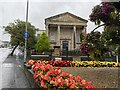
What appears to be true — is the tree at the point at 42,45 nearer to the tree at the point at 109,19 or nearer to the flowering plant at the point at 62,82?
the tree at the point at 109,19

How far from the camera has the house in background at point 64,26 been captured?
A: 215ft

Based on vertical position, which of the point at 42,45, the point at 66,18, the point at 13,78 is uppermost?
the point at 66,18

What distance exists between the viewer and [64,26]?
225 feet

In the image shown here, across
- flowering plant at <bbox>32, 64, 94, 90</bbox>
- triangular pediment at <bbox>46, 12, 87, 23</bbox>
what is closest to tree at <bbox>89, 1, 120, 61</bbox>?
flowering plant at <bbox>32, 64, 94, 90</bbox>

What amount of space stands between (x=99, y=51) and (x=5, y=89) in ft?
12.5

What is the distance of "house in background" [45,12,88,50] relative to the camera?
215 ft

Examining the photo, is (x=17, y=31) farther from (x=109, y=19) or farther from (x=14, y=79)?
(x=109, y=19)

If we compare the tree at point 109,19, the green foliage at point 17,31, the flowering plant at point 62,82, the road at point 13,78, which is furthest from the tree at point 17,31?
the flowering plant at point 62,82

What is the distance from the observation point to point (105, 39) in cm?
1045

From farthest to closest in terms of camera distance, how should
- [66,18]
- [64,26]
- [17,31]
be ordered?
[64,26]
[66,18]
[17,31]

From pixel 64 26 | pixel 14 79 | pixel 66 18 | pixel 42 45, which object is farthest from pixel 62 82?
pixel 64 26

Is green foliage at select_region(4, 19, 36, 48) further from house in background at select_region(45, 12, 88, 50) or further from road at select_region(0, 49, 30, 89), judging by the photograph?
road at select_region(0, 49, 30, 89)

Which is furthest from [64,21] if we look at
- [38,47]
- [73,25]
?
[38,47]

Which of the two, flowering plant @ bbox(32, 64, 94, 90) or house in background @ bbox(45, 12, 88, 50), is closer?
flowering plant @ bbox(32, 64, 94, 90)
